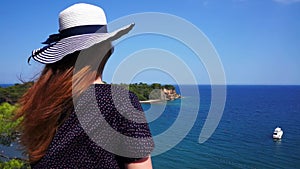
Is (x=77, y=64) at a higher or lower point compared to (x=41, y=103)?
higher

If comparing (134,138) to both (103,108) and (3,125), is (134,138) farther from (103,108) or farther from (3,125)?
(3,125)

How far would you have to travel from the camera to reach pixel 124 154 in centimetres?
82

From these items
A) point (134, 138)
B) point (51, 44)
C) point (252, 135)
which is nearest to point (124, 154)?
point (134, 138)

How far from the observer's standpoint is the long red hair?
2.81 feet

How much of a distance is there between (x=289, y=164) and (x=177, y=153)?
842 centimetres

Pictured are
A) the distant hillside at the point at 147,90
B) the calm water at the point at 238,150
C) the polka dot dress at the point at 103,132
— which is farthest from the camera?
the calm water at the point at 238,150

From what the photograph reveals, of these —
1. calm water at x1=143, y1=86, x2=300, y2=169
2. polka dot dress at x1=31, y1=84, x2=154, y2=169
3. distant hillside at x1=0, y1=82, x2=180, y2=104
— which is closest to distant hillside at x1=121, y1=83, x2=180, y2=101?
distant hillside at x1=0, y1=82, x2=180, y2=104

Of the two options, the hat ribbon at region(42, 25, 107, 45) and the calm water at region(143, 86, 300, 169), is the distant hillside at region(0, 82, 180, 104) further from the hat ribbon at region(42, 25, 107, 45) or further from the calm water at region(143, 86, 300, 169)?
the calm water at region(143, 86, 300, 169)

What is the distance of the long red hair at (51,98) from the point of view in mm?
857

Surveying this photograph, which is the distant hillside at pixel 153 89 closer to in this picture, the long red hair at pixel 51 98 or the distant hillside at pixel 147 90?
the distant hillside at pixel 147 90

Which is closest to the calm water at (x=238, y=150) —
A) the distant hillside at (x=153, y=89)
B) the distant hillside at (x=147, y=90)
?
the distant hillside at (x=147, y=90)

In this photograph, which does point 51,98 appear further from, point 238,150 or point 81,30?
point 238,150

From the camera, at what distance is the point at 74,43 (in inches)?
34.8

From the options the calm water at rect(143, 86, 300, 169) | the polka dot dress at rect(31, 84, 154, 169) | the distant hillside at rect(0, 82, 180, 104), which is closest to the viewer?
the polka dot dress at rect(31, 84, 154, 169)
